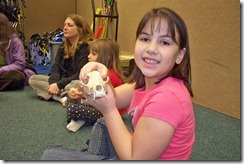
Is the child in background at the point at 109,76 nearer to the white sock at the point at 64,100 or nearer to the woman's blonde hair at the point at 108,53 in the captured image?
the woman's blonde hair at the point at 108,53

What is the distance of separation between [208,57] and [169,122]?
105 centimetres

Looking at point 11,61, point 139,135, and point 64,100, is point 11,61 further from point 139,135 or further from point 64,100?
point 139,135

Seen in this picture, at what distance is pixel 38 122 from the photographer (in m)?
1.10

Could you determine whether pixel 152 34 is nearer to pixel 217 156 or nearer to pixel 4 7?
pixel 217 156

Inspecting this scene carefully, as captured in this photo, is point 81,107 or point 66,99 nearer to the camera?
point 81,107

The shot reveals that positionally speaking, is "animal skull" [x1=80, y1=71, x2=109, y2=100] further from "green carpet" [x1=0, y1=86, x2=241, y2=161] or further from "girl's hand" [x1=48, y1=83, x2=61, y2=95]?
"girl's hand" [x1=48, y1=83, x2=61, y2=95]

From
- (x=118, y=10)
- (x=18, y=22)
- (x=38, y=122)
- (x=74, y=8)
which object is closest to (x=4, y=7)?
(x=18, y=22)

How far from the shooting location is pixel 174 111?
395 mm

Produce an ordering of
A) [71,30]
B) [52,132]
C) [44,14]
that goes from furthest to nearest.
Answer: [44,14], [71,30], [52,132]

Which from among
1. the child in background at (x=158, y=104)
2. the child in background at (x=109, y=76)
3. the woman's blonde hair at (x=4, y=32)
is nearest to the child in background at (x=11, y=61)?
the woman's blonde hair at (x=4, y=32)

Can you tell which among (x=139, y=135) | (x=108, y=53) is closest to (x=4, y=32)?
(x=108, y=53)

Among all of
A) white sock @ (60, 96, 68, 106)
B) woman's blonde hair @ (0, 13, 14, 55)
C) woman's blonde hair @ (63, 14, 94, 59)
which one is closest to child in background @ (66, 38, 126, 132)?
white sock @ (60, 96, 68, 106)

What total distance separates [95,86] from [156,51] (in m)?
0.11

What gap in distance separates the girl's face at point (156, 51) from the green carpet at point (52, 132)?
1.51 feet
